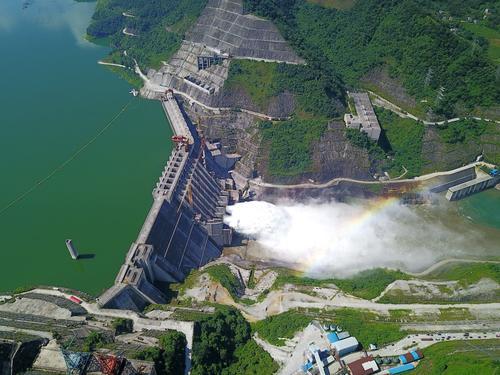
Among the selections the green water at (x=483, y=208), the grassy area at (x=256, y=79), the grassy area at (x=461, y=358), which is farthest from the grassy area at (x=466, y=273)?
the grassy area at (x=256, y=79)

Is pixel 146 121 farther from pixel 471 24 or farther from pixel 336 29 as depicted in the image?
pixel 471 24

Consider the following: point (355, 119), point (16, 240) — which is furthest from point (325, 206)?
point (16, 240)

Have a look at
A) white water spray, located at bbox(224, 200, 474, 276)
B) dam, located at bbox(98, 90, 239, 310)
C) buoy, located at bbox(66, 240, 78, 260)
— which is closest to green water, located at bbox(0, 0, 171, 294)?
buoy, located at bbox(66, 240, 78, 260)

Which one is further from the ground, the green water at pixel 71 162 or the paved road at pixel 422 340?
the paved road at pixel 422 340

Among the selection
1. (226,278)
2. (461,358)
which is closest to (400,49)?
(226,278)

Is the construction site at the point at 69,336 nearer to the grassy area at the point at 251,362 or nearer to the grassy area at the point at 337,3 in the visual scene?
the grassy area at the point at 251,362

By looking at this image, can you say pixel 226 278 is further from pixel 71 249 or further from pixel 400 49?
pixel 400 49
